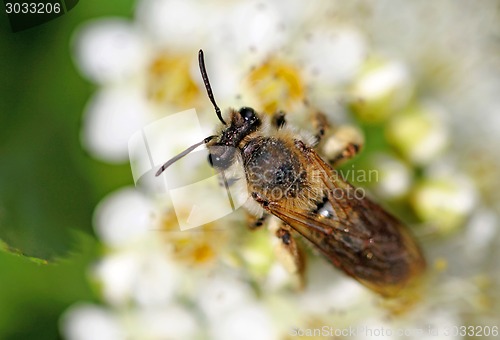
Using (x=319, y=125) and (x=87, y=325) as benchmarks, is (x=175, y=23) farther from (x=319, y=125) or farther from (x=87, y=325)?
(x=87, y=325)

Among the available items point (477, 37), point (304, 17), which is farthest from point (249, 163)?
point (477, 37)

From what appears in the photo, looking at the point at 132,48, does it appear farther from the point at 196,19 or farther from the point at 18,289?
the point at 18,289

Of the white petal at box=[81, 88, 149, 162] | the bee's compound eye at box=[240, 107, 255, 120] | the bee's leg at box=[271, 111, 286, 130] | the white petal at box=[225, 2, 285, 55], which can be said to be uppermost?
the white petal at box=[225, 2, 285, 55]

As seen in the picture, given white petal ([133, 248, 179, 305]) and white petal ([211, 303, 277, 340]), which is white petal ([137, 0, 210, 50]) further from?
white petal ([211, 303, 277, 340])

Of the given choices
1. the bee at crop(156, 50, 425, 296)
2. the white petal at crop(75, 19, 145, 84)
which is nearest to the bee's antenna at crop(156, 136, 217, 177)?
the bee at crop(156, 50, 425, 296)

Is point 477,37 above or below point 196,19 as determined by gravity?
below
